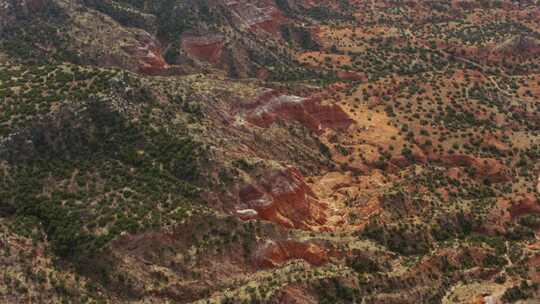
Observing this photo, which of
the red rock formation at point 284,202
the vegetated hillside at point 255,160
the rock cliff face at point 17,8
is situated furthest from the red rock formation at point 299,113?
the rock cliff face at point 17,8

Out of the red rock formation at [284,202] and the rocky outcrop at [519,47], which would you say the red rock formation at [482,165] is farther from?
the rocky outcrop at [519,47]

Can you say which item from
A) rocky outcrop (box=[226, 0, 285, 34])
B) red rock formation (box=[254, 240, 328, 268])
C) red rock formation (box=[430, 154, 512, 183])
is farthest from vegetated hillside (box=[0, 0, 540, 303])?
rocky outcrop (box=[226, 0, 285, 34])

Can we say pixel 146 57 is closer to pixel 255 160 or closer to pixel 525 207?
pixel 255 160

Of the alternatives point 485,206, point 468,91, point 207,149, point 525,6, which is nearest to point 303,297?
point 207,149

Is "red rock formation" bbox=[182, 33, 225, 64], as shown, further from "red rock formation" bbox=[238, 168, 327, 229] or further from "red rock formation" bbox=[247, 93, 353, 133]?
"red rock formation" bbox=[238, 168, 327, 229]

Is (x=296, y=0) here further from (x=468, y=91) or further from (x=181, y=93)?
(x=181, y=93)

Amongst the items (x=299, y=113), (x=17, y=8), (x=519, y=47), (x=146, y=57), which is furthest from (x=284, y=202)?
(x=519, y=47)
